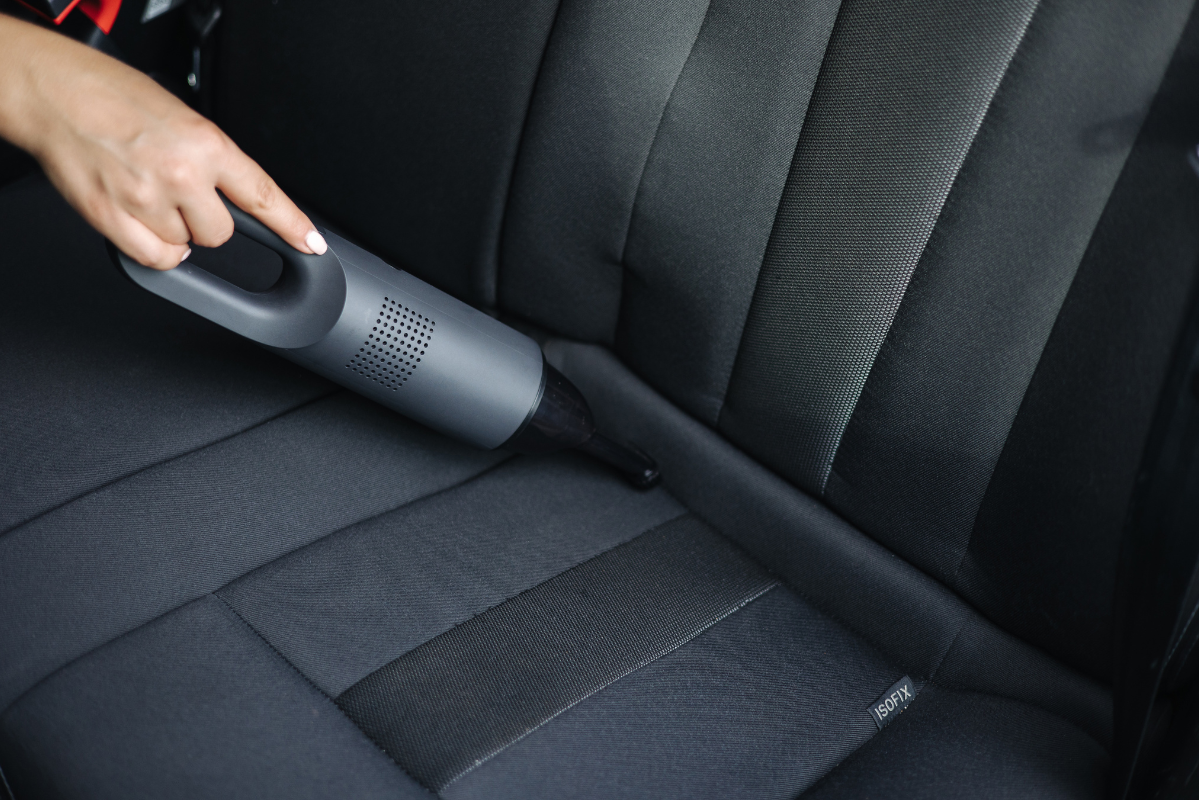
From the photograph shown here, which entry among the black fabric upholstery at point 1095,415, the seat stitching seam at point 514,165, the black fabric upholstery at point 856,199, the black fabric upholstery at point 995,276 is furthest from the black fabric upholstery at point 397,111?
the black fabric upholstery at point 1095,415

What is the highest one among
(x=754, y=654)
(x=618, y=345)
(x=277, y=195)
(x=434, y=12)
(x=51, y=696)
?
(x=434, y=12)

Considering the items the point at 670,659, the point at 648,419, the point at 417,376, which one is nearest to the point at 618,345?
the point at 648,419

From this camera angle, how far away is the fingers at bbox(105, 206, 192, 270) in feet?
2.85

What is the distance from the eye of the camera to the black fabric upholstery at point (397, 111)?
3.87 feet

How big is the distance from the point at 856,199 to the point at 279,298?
580 mm

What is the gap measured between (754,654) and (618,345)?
440mm

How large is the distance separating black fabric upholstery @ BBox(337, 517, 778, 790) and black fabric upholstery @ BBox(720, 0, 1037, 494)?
0.16 m

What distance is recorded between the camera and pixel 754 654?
1.01 metres

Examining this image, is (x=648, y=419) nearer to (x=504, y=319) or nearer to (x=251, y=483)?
(x=504, y=319)

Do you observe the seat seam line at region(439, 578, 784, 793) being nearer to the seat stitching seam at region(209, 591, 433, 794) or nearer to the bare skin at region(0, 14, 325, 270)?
the seat stitching seam at region(209, 591, 433, 794)

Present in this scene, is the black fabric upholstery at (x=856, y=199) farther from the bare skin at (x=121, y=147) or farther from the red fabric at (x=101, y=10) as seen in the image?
the red fabric at (x=101, y=10)

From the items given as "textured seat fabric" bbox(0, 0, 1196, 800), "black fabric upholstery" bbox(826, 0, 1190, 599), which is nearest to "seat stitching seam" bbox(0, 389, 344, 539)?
"textured seat fabric" bbox(0, 0, 1196, 800)

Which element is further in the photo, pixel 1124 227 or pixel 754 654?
pixel 754 654

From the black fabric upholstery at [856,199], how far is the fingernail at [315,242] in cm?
45
